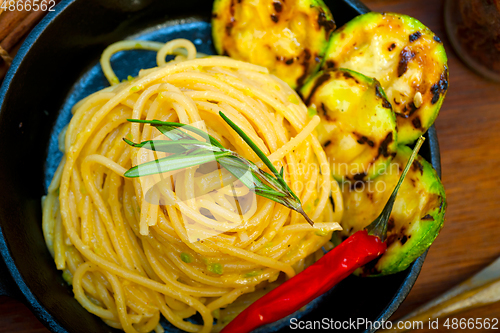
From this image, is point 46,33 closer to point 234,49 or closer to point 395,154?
point 234,49

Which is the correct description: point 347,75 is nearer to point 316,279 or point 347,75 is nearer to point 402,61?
point 402,61

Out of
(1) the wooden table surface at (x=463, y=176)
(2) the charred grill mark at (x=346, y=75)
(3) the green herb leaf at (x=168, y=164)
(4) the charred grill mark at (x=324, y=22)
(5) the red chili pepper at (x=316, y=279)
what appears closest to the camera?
(3) the green herb leaf at (x=168, y=164)

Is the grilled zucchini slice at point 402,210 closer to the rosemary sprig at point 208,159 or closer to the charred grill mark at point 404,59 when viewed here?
the charred grill mark at point 404,59

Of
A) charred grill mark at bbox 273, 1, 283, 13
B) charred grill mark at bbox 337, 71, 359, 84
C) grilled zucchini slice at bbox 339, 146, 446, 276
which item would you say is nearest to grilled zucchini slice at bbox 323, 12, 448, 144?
charred grill mark at bbox 337, 71, 359, 84

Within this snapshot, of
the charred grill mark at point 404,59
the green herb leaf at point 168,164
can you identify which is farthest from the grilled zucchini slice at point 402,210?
the green herb leaf at point 168,164

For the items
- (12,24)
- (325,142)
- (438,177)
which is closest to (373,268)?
(438,177)

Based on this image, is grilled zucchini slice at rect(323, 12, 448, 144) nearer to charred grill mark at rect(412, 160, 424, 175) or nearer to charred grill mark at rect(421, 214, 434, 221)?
charred grill mark at rect(412, 160, 424, 175)

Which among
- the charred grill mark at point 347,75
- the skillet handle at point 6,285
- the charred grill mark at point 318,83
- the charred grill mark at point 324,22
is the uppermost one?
the charred grill mark at point 324,22
